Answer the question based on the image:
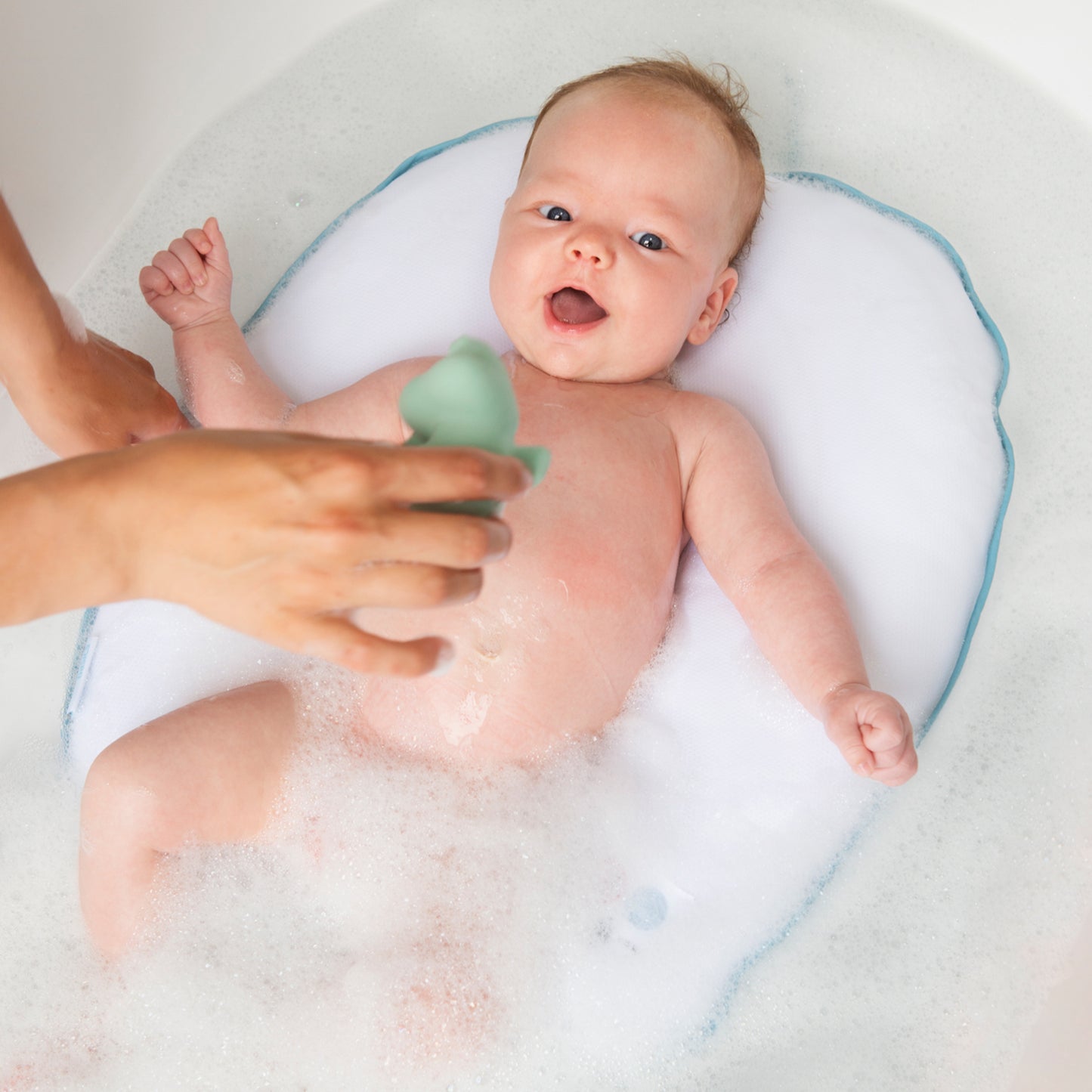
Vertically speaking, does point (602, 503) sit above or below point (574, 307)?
below

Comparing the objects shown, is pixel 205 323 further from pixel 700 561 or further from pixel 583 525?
pixel 700 561

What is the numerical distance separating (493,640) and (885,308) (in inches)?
24.1

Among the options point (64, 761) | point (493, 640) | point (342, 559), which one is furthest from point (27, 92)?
point (342, 559)

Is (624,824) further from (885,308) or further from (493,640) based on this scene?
(885,308)

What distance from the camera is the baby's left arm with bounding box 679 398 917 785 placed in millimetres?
960

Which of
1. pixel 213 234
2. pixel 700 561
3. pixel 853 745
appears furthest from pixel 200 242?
pixel 853 745

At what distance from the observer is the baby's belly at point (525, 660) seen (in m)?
1.06

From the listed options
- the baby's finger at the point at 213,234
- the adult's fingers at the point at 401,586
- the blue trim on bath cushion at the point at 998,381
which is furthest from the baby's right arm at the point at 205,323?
the blue trim on bath cushion at the point at 998,381

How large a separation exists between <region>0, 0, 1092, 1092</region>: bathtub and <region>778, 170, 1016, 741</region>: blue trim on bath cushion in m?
0.09

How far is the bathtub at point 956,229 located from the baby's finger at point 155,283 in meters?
0.25

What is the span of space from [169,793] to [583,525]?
1.54 ft

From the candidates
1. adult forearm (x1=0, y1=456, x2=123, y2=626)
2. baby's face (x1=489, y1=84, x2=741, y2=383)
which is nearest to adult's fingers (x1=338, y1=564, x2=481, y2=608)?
adult forearm (x1=0, y1=456, x2=123, y2=626)

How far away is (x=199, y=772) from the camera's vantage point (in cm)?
103

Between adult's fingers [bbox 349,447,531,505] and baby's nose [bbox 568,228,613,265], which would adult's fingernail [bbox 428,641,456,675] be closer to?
adult's fingers [bbox 349,447,531,505]
